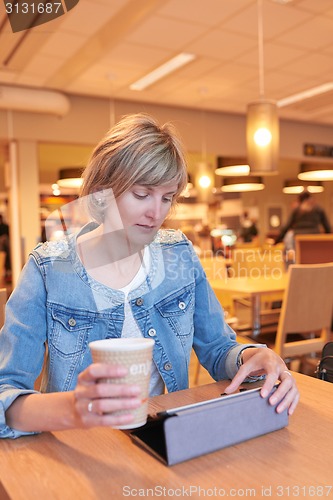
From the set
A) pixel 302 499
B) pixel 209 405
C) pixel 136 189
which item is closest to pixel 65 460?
pixel 209 405

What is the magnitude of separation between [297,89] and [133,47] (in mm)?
2366

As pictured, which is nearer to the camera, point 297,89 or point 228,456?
point 228,456

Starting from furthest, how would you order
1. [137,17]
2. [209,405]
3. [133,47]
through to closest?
[133,47] → [137,17] → [209,405]

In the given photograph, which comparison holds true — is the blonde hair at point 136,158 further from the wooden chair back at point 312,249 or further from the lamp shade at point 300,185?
the lamp shade at point 300,185

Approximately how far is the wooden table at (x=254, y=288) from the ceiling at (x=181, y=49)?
199 centimetres

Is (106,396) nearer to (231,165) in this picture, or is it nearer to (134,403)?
(134,403)

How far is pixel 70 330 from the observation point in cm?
102

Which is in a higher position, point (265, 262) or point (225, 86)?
point (225, 86)

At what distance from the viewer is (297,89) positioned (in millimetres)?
5707

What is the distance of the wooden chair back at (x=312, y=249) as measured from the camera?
467 cm

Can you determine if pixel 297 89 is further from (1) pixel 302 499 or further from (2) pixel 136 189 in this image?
(1) pixel 302 499

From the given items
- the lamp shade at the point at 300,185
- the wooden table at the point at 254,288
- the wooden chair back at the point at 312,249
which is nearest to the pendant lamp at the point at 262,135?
the wooden table at the point at 254,288

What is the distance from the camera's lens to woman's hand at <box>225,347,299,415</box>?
79 cm
